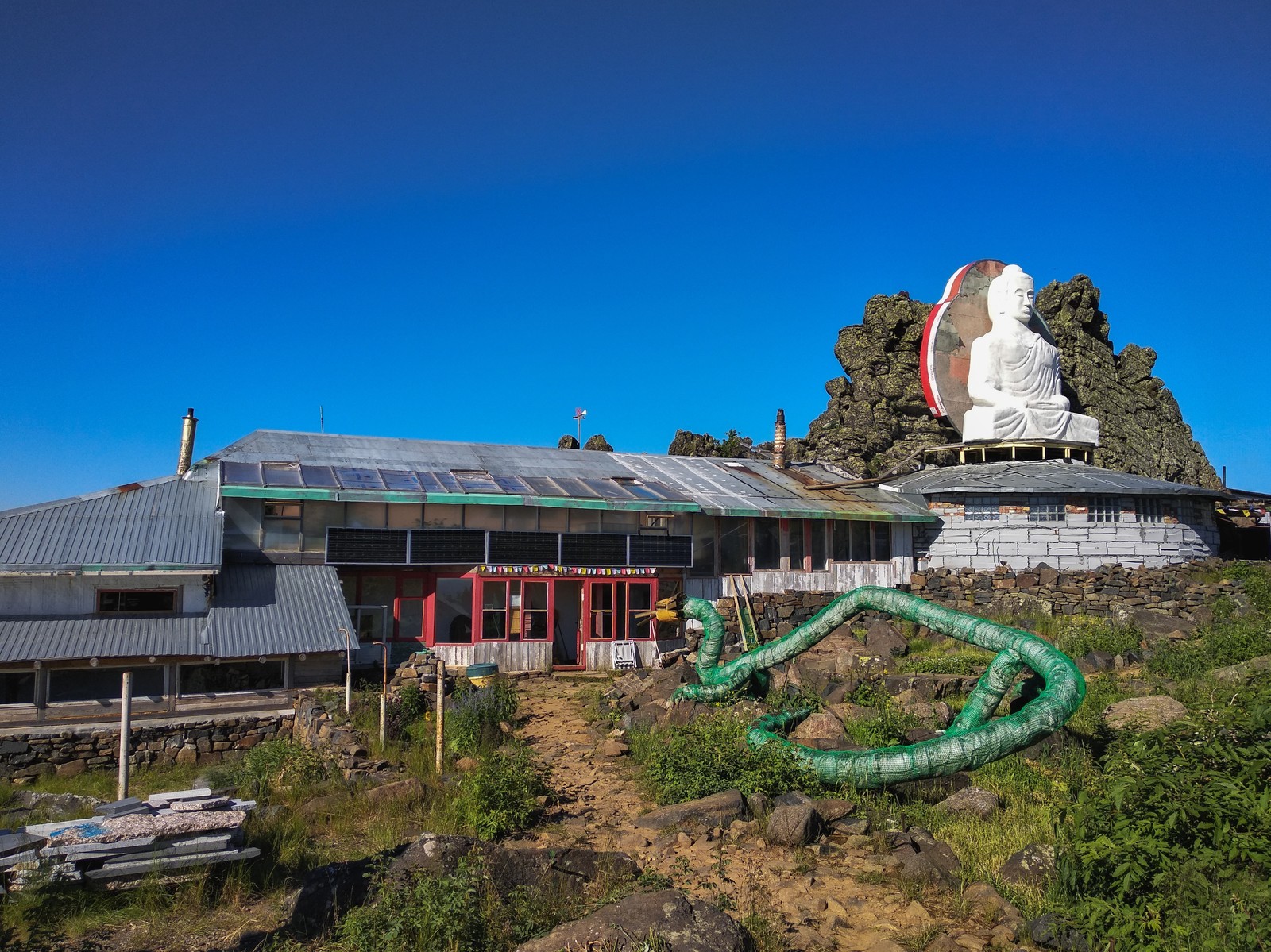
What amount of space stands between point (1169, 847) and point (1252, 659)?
1218 centimetres

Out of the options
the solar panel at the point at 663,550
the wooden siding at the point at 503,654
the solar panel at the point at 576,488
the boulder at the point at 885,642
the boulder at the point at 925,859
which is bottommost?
the boulder at the point at 925,859

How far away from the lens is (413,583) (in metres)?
23.4

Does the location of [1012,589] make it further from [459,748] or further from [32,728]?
[32,728]

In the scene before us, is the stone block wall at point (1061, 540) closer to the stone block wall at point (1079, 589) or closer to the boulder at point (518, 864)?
the stone block wall at point (1079, 589)

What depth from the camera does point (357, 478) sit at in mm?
23078

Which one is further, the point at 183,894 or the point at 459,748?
the point at 459,748

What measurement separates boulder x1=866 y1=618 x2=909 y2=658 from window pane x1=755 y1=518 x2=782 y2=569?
16.6ft

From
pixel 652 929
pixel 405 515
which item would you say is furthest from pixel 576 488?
pixel 652 929

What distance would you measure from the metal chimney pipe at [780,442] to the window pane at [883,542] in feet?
16.2

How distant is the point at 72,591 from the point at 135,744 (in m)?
4.04

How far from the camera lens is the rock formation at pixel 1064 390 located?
40.1 meters

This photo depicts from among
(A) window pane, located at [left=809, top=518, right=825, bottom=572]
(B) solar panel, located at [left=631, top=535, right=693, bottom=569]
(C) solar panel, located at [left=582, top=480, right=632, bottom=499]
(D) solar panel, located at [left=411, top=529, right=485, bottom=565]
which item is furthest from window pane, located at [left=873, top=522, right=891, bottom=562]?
(D) solar panel, located at [left=411, top=529, right=485, bottom=565]

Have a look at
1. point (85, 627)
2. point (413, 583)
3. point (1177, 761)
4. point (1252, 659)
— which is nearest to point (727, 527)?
point (413, 583)

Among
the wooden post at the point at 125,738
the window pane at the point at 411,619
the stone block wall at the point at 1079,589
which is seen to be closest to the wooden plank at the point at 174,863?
the wooden post at the point at 125,738
